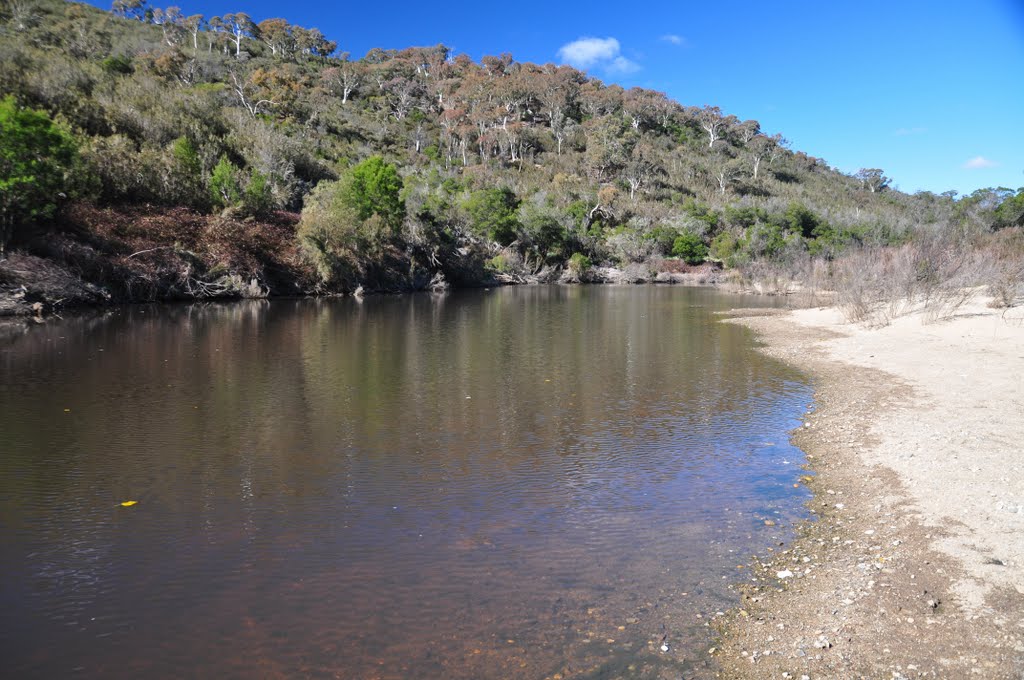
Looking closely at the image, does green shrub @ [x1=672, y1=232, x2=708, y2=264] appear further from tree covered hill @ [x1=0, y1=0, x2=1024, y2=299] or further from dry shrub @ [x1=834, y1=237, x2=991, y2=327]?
dry shrub @ [x1=834, y1=237, x2=991, y2=327]

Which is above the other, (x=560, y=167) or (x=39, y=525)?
(x=560, y=167)

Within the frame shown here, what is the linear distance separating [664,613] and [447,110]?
13173 cm

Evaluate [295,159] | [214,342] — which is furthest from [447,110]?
[214,342]

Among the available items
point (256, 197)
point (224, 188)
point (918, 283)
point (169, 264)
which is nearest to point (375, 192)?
point (256, 197)

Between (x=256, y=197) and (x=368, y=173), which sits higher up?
(x=368, y=173)

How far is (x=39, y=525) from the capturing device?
7.58 meters

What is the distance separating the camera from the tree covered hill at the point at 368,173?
4162 cm

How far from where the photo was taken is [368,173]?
57.2 m

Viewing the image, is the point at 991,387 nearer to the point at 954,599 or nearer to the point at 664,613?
the point at 954,599

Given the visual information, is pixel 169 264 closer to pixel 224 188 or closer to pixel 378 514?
pixel 224 188

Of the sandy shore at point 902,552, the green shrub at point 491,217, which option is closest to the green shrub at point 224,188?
the green shrub at point 491,217

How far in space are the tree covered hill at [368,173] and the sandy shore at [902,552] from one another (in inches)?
1397

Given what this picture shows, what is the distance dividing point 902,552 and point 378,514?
19.8 feet

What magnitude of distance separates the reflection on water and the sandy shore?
→ 0.51 m
